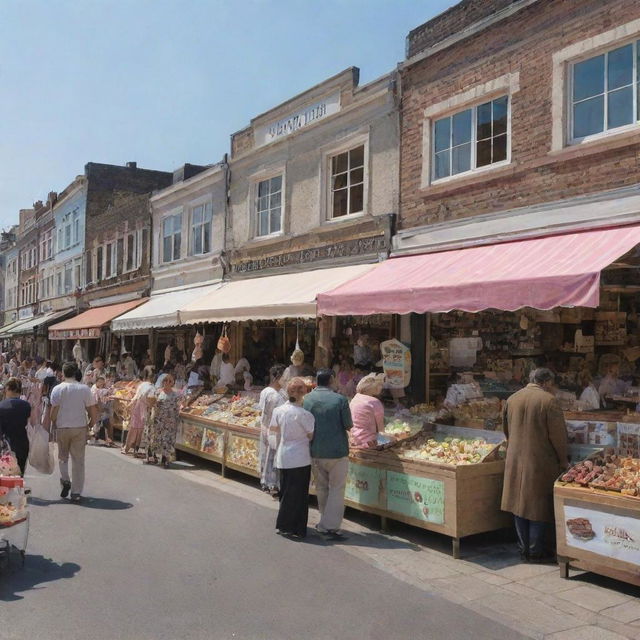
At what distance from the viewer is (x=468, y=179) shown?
396 inches

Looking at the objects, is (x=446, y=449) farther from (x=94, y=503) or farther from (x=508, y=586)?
(x=94, y=503)

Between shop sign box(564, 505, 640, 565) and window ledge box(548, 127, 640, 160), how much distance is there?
4.69m

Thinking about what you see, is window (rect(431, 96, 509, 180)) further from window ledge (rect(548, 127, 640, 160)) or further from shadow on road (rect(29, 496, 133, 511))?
shadow on road (rect(29, 496, 133, 511))

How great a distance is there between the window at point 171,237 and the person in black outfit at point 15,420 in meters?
12.6

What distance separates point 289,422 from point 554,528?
2.81m

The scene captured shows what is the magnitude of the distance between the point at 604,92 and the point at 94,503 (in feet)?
27.2

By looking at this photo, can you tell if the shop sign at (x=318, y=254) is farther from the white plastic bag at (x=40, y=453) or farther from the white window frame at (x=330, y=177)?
the white plastic bag at (x=40, y=453)

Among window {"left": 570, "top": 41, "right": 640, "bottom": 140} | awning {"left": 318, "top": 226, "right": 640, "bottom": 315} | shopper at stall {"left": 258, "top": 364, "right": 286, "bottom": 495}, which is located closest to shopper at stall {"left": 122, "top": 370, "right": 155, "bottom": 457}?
shopper at stall {"left": 258, "top": 364, "right": 286, "bottom": 495}

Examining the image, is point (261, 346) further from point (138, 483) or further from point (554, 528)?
point (554, 528)

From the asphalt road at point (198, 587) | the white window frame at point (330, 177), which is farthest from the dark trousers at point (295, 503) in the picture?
the white window frame at point (330, 177)

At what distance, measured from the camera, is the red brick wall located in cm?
831

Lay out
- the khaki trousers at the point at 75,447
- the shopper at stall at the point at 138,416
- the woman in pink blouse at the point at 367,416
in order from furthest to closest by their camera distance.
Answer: the shopper at stall at the point at 138,416 → the khaki trousers at the point at 75,447 → the woman in pink blouse at the point at 367,416

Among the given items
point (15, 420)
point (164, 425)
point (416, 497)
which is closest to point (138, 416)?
point (164, 425)

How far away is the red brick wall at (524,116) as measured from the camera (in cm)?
831
